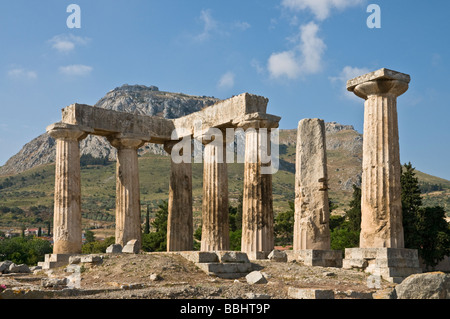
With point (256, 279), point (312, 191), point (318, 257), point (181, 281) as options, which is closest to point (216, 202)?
point (312, 191)

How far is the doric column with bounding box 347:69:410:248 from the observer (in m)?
21.7

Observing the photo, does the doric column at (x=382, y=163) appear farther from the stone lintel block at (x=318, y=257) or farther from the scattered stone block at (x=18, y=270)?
the scattered stone block at (x=18, y=270)

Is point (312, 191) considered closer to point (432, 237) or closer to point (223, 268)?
point (223, 268)

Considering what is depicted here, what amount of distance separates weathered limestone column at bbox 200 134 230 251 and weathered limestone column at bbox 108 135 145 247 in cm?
424

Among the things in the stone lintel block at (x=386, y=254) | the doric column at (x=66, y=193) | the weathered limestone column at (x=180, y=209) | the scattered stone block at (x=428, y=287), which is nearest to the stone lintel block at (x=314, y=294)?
the scattered stone block at (x=428, y=287)

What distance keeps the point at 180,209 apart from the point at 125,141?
18.3 ft

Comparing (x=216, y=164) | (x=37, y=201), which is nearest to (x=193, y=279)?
(x=216, y=164)

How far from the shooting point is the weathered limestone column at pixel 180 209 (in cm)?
3494

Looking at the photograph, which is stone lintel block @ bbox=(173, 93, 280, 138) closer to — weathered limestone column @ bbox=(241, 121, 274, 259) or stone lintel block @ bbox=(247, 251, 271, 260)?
weathered limestone column @ bbox=(241, 121, 274, 259)

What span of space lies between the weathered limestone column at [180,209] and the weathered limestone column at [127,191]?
2721mm

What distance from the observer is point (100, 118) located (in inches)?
1252
